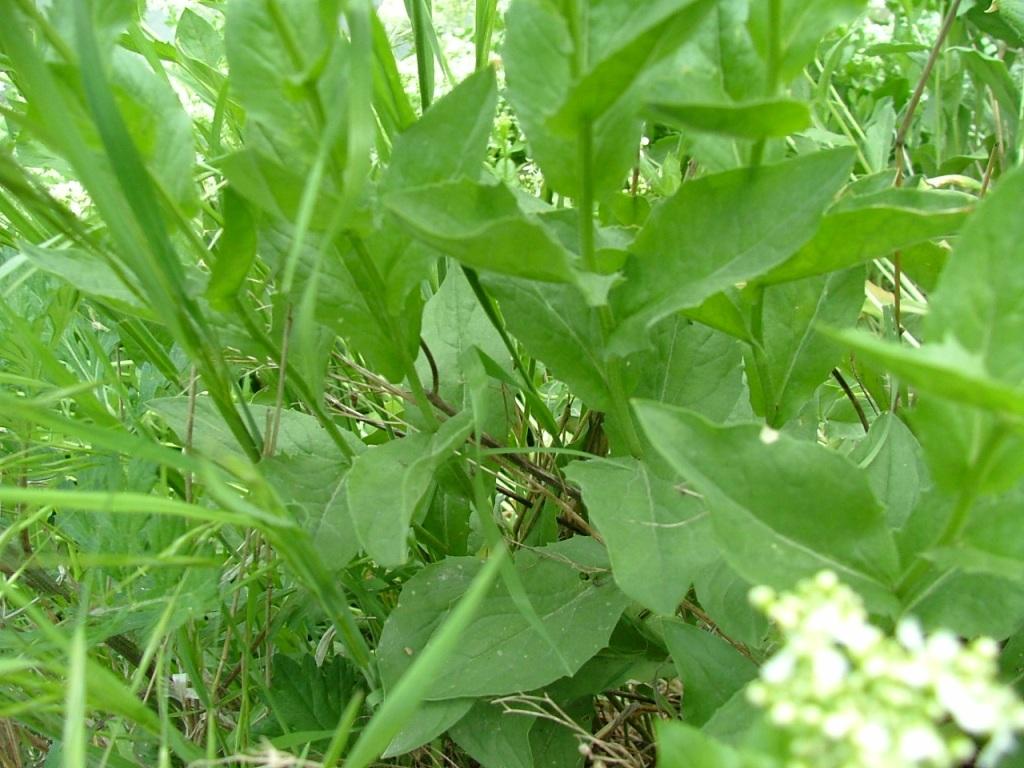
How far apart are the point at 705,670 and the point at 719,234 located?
1.03 feet

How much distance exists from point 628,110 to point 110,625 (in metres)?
0.52

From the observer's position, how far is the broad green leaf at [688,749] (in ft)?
1.45

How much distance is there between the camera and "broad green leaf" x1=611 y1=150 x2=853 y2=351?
27.0 inches

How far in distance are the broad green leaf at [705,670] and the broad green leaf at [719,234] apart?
0.22 m

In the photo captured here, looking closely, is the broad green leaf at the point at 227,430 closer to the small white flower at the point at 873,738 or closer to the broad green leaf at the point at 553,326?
the broad green leaf at the point at 553,326

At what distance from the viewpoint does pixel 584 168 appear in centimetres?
68

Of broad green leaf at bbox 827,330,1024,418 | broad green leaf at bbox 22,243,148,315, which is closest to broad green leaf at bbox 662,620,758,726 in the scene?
broad green leaf at bbox 827,330,1024,418

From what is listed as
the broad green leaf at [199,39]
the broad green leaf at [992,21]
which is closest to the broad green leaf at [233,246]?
the broad green leaf at [199,39]

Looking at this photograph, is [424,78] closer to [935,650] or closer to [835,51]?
[835,51]

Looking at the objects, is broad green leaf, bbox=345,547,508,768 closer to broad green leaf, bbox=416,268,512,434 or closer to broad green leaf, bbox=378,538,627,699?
broad green leaf, bbox=378,538,627,699

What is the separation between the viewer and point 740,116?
2.04 ft

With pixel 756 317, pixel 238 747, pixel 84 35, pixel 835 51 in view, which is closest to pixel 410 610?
pixel 238 747

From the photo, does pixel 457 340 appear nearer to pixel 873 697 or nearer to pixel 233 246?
pixel 233 246

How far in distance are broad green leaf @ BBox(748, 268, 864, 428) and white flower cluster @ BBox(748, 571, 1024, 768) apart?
46 centimetres
